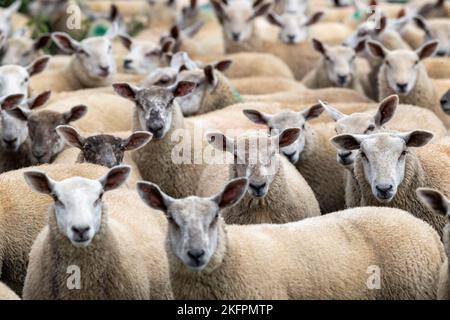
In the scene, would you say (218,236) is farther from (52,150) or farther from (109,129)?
(109,129)

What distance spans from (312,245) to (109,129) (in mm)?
3311

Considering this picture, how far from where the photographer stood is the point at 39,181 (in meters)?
6.27

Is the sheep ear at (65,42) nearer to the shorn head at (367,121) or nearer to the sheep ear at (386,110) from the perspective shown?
the shorn head at (367,121)

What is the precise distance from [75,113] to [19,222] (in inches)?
69.7

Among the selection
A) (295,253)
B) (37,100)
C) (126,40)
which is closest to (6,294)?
(295,253)

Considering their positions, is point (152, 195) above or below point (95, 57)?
above

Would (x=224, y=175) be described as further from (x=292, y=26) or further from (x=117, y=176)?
(x=292, y=26)

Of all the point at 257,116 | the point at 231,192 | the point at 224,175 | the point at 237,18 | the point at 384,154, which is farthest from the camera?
the point at 237,18

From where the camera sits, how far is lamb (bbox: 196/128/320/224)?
716 cm

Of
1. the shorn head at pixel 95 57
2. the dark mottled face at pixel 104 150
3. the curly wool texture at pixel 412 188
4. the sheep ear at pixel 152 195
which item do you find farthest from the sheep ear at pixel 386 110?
the shorn head at pixel 95 57

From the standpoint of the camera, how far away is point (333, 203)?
8641mm

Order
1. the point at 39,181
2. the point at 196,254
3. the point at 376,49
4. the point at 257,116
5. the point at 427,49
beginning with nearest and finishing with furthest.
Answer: the point at 196,254 → the point at 39,181 → the point at 257,116 → the point at 427,49 → the point at 376,49

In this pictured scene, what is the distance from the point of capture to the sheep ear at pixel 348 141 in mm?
7391

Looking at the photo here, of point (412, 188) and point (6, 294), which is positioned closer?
point (6, 294)
